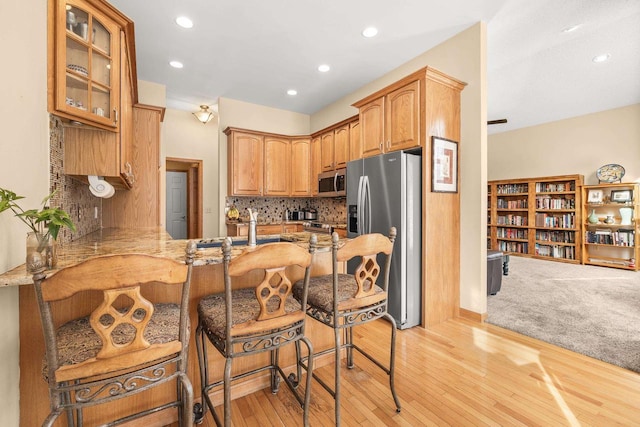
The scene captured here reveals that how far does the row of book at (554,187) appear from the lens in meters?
6.10

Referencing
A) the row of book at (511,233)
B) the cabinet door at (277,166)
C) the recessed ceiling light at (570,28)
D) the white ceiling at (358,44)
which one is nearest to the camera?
the white ceiling at (358,44)

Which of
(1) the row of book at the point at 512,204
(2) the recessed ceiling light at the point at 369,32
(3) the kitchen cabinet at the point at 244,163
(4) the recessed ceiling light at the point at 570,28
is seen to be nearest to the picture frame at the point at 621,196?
(1) the row of book at the point at 512,204

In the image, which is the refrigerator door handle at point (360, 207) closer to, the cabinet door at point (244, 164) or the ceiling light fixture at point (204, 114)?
the cabinet door at point (244, 164)

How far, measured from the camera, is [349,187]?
346 cm

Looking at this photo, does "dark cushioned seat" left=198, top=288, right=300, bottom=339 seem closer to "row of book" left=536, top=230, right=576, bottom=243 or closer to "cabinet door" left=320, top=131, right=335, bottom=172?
"cabinet door" left=320, top=131, right=335, bottom=172

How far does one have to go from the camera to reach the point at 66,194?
217 cm

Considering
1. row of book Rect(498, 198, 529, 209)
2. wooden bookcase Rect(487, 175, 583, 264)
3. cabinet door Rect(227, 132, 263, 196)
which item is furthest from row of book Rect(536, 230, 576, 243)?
cabinet door Rect(227, 132, 263, 196)

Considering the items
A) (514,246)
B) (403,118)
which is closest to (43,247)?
(403,118)

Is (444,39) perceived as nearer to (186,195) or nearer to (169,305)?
(169,305)

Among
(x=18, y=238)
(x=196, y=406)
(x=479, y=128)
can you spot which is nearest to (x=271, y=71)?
(x=479, y=128)

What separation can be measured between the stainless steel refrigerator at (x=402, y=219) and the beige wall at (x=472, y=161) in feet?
1.86

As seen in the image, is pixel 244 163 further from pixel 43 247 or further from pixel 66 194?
pixel 43 247

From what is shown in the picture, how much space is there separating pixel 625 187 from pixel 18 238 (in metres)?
8.22

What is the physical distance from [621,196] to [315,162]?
19.0ft
